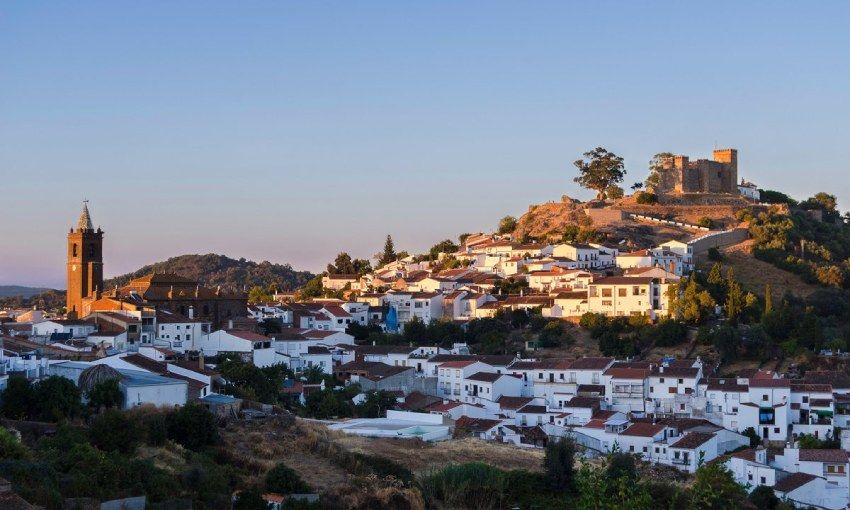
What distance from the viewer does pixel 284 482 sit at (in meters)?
20.0

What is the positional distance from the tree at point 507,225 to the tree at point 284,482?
1549 inches

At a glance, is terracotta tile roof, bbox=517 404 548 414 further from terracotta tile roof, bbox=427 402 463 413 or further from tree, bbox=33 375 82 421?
tree, bbox=33 375 82 421

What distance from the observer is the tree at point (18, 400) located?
73.8ft

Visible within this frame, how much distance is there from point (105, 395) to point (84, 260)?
769 inches

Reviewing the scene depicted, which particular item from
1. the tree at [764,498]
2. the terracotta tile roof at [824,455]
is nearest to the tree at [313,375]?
the tree at [764,498]

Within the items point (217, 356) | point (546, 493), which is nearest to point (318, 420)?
point (217, 356)

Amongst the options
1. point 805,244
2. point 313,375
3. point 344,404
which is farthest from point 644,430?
point 805,244

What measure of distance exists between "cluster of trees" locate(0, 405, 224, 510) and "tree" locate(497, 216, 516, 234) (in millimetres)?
37119

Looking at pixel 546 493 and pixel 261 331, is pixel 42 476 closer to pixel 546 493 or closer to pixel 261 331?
pixel 546 493

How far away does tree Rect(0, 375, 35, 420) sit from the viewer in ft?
73.8

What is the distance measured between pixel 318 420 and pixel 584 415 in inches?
278

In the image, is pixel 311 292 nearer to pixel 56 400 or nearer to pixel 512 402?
pixel 512 402

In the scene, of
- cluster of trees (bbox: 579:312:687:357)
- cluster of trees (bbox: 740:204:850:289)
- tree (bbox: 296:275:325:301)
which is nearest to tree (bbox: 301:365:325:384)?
cluster of trees (bbox: 579:312:687:357)

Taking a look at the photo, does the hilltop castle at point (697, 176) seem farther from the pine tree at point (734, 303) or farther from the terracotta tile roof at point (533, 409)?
the terracotta tile roof at point (533, 409)
